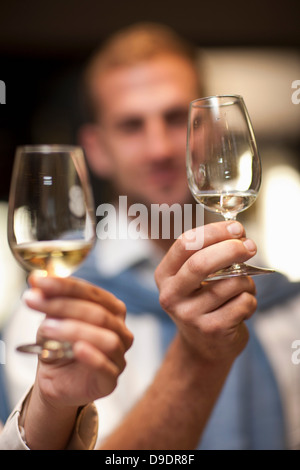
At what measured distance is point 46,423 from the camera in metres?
0.54

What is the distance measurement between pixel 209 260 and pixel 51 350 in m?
0.16

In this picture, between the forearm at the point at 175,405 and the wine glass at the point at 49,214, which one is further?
the forearm at the point at 175,405

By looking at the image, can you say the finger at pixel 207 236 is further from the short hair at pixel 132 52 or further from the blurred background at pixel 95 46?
the blurred background at pixel 95 46

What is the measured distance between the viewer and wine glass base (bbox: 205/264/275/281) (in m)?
0.52

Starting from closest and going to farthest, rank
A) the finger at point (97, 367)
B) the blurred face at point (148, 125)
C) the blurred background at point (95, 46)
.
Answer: the finger at point (97, 367) < the blurred face at point (148, 125) < the blurred background at point (95, 46)

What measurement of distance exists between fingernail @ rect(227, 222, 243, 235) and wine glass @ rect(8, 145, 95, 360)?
0.12m

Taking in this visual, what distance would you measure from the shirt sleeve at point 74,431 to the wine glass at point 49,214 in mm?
114

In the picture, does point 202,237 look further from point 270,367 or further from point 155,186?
point 270,367

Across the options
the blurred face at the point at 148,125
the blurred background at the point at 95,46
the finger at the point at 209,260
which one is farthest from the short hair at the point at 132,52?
the blurred background at the point at 95,46

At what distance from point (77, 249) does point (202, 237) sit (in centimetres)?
11

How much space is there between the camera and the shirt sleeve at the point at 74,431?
0.55 m

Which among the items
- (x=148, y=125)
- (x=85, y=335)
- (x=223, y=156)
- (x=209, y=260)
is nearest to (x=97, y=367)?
(x=85, y=335)
